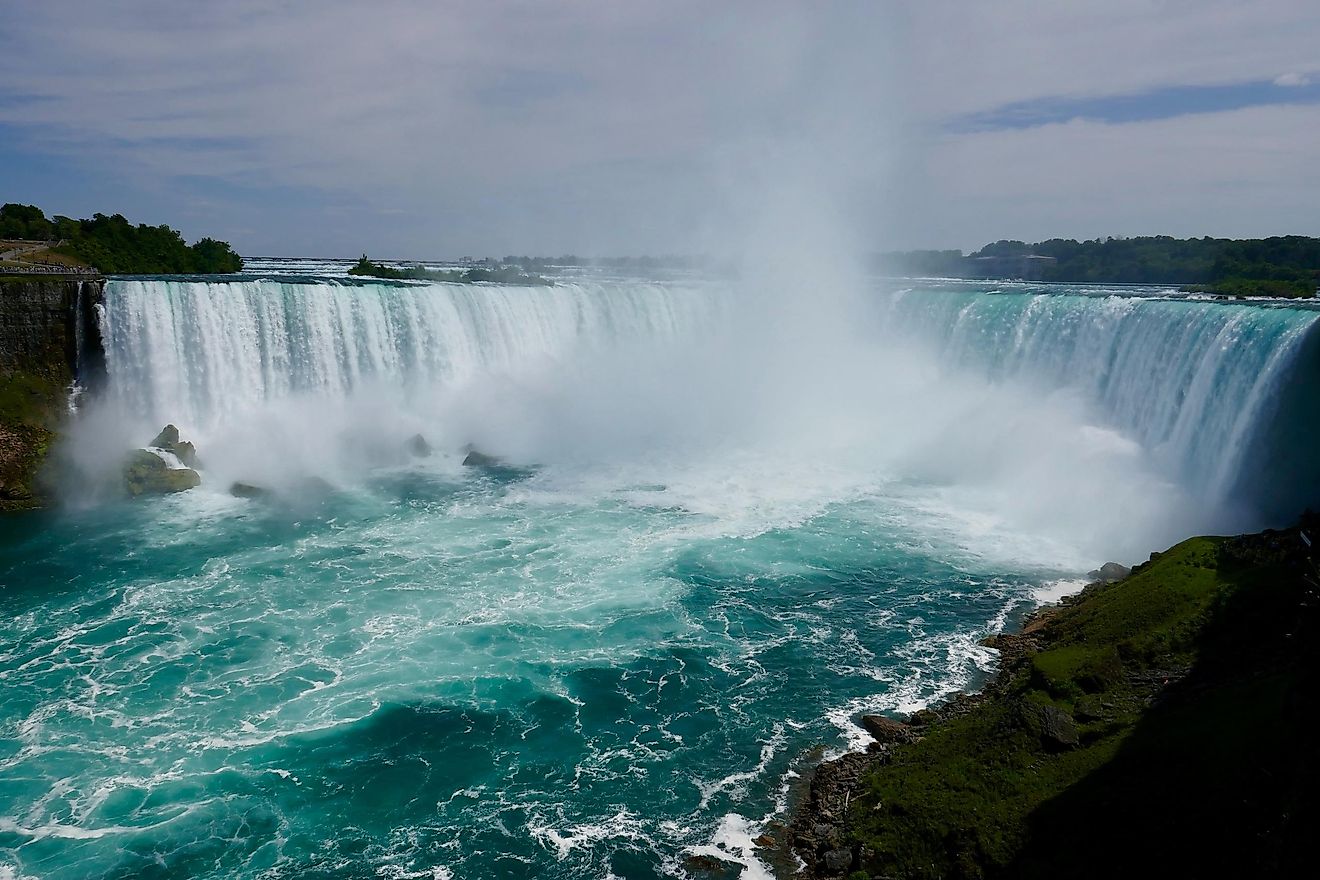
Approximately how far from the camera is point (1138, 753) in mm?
9977

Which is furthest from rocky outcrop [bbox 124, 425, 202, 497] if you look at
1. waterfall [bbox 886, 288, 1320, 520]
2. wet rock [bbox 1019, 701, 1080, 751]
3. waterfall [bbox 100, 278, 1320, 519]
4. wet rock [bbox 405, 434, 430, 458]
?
waterfall [bbox 886, 288, 1320, 520]

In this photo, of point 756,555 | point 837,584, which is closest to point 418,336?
point 756,555

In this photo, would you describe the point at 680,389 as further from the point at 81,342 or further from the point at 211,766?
the point at 211,766

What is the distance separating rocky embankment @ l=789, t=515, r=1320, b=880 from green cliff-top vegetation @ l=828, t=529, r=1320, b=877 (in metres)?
0.02

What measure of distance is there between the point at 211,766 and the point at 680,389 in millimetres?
27762

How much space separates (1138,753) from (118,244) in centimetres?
5162

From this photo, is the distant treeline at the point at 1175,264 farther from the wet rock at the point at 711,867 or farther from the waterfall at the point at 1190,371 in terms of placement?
the wet rock at the point at 711,867

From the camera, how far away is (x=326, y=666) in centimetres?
1497

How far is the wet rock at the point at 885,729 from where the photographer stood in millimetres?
12398

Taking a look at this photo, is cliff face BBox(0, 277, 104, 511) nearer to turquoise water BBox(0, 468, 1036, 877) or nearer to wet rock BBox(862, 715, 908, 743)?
turquoise water BBox(0, 468, 1036, 877)

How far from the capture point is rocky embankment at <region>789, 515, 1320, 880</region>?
8.00 m

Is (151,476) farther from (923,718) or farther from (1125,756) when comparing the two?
(1125,756)

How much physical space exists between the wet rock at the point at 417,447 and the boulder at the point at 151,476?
6.93 metres

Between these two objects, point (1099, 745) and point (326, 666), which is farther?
point (326, 666)
